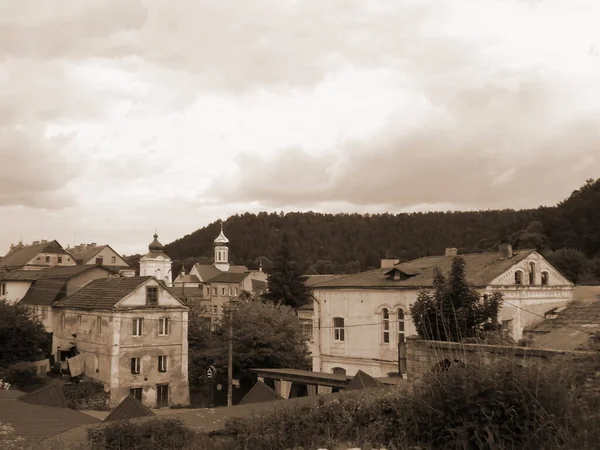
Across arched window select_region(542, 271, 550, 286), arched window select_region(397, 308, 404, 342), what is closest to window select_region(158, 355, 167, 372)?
arched window select_region(397, 308, 404, 342)

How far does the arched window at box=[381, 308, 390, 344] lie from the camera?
31.6 m

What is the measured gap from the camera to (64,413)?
18.5 metres

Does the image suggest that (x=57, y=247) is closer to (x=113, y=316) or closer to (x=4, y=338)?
(x=4, y=338)

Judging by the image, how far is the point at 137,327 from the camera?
3472 cm

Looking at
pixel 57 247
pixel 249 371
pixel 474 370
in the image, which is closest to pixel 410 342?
pixel 474 370

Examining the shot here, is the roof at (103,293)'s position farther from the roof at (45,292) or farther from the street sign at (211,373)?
the street sign at (211,373)

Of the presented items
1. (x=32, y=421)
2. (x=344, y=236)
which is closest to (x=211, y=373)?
(x=32, y=421)

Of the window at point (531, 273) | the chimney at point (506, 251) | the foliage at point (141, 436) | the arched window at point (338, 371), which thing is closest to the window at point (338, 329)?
the arched window at point (338, 371)

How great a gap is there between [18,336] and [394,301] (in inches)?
890

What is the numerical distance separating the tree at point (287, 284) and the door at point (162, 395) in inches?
1148

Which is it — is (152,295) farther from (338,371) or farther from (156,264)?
(156,264)

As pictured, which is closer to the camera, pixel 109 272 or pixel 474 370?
pixel 474 370

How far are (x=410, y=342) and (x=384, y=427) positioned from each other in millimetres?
11572

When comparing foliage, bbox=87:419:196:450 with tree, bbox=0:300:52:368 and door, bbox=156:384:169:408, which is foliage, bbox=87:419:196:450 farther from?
tree, bbox=0:300:52:368
